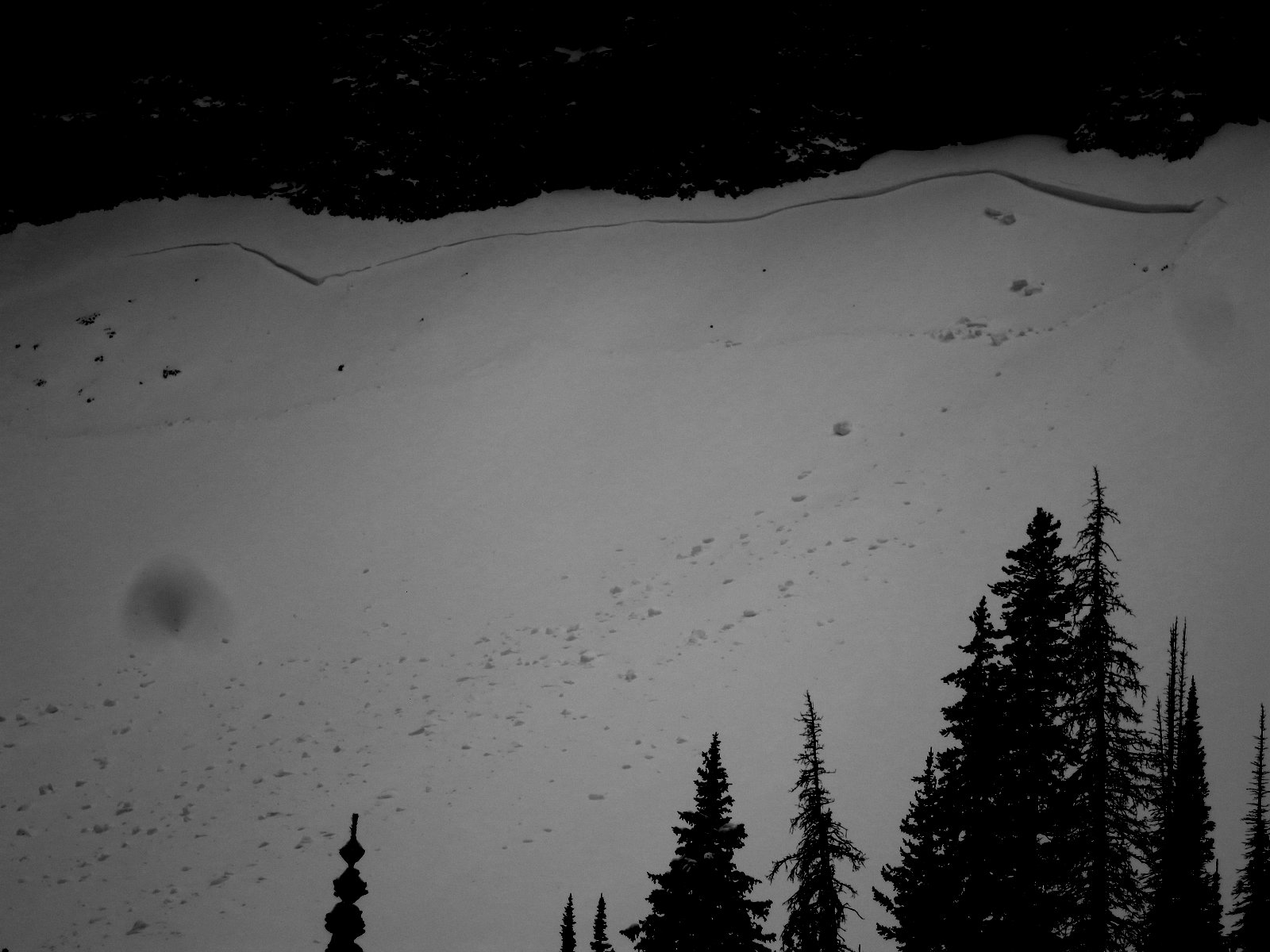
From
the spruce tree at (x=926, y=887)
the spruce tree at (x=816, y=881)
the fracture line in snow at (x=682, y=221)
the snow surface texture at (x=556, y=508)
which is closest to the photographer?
the spruce tree at (x=926, y=887)

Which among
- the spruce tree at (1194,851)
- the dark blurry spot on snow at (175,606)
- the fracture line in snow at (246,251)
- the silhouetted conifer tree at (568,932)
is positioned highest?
the fracture line in snow at (246,251)

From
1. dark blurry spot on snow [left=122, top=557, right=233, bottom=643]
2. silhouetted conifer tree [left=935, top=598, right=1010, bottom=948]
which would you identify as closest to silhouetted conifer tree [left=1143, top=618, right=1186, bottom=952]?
silhouetted conifer tree [left=935, top=598, right=1010, bottom=948]

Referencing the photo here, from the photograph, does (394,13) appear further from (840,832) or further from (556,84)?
(840,832)

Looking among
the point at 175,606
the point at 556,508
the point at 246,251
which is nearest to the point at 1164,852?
the point at 556,508

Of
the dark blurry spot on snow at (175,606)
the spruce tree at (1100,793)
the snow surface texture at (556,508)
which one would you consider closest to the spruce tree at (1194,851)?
the spruce tree at (1100,793)

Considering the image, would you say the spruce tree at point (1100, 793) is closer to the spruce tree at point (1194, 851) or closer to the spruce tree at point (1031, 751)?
the spruce tree at point (1194, 851)
